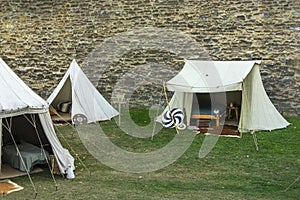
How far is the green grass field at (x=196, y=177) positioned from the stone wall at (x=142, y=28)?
2.69 meters

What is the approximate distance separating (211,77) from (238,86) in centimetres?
57

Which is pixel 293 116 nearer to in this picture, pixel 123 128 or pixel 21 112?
pixel 123 128

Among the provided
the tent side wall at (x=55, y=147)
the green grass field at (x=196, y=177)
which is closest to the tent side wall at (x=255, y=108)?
the green grass field at (x=196, y=177)

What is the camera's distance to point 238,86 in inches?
306

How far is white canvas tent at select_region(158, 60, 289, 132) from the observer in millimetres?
7910

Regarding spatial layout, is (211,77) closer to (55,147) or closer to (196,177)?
(196,177)

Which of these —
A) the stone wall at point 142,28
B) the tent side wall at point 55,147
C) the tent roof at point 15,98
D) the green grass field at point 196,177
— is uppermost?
the stone wall at point 142,28

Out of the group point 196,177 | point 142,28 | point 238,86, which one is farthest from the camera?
point 142,28

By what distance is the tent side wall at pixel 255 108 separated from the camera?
320 inches

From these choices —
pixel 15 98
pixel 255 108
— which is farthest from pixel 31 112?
pixel 255 108

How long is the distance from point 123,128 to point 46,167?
2752mm

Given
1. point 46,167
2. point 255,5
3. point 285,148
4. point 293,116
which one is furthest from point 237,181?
point 255,5

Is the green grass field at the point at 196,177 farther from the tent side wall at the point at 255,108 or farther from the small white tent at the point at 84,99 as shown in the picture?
the small white tent at the point at 84,99

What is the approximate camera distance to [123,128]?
27.9 ft
